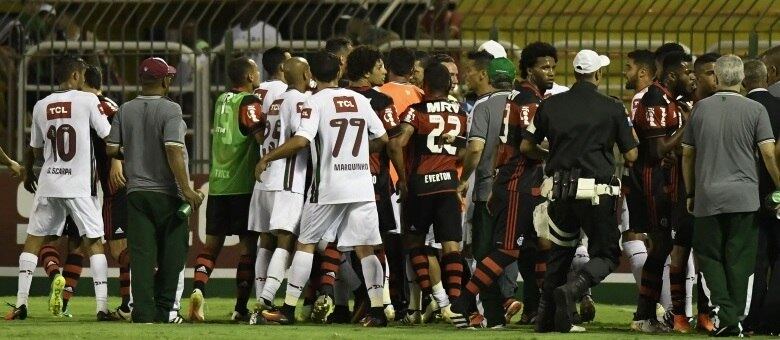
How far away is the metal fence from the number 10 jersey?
3.36 m

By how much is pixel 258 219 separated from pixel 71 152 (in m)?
1.58

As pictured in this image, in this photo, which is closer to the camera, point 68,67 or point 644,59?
point 68,67

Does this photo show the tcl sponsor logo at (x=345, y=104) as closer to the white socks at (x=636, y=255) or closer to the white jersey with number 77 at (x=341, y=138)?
the white jersey with number 77 at (x=341, y=138)

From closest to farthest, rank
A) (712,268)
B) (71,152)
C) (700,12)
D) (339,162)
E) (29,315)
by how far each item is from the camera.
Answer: (712,268), (339,162), (71,152), (29,315), (700,12)

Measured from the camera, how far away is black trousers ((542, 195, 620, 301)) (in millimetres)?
13086

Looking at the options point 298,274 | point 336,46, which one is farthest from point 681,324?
point 336,46

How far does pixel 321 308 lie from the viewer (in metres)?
15.0

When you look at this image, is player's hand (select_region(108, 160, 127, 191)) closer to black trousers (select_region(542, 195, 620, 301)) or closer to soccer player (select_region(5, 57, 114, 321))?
soccer player (select_region(5, 57, 114, 321))

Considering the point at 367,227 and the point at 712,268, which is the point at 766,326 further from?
the point at 367,227

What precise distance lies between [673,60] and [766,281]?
1.92 metres

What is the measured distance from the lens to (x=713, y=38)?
18156 mm

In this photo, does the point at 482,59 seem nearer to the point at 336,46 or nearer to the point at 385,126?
the point at 385,126

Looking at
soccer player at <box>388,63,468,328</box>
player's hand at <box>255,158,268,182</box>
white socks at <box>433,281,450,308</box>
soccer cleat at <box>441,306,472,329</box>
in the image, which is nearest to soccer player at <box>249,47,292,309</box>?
player's hand at <box>255,158,268,182</box>

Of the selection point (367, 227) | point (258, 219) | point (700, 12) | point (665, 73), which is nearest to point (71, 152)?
point (258, 219)
